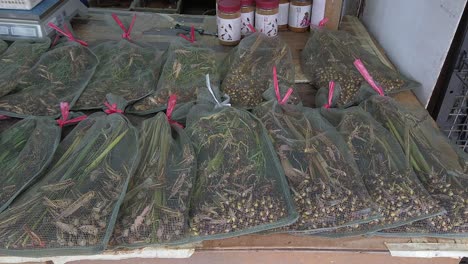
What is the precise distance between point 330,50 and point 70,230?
47.2 inches

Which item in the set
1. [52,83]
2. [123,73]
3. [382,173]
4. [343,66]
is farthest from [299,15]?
[52,83]

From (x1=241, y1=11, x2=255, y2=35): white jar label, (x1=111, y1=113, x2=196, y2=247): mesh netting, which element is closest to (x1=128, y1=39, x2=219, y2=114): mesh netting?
(x1=111, y1=113, x2=196, y2=247): mesh netting

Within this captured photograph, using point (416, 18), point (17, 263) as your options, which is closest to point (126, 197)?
point (17, 263)

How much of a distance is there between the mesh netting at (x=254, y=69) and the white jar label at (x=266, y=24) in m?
0.10

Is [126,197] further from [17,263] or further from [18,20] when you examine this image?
[18,20]

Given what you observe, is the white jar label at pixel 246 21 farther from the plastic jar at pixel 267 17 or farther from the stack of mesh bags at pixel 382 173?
the stack of mesh bags at pixel 382 173

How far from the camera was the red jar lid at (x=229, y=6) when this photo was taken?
152cm

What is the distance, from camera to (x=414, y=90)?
144 cm

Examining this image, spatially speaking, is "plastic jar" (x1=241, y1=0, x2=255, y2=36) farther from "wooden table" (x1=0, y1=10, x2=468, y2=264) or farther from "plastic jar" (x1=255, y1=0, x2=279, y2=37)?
"wooden table" (x1=0, y1=10, x2=468, y2=264)

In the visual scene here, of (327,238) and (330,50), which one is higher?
(330,50)

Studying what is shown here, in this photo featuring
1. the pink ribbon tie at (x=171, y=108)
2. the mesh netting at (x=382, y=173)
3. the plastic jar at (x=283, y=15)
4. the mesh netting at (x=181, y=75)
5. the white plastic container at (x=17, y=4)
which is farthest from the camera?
the plastic jar at (x=283, y=15)

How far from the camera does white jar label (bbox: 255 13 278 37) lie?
5.25 feet

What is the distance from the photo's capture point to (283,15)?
181 cm

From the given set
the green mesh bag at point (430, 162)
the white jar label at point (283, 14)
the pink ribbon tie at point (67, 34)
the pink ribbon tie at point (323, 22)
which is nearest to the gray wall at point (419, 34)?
the green mesh bag at point (430, 162)
